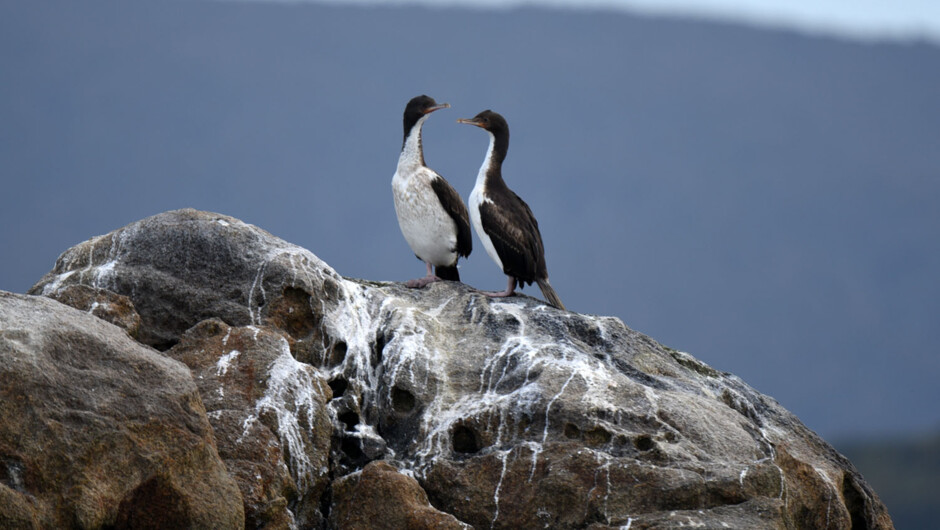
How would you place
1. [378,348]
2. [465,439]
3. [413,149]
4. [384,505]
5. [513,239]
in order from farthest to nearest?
[413,149] → [513,239] → [378,348] → [465,439] → [384,505]

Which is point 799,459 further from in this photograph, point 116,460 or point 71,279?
point 71,279

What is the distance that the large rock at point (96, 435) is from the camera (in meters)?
7.60

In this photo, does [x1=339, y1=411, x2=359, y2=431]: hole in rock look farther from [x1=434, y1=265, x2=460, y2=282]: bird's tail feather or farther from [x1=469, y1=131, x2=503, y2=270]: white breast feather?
[x1=434, y1=265, x2=460, y2=282]: bird's tail feather

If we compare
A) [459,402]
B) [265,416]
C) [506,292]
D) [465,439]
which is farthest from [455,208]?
[265,416]

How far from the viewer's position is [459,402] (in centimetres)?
1030

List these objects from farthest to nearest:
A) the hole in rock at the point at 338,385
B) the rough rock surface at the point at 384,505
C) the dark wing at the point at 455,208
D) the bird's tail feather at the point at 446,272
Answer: the bird's tail feather at the point at 446,272
the dark wing at the point at 455,208
the hole in rock at the point at 338,385
the rough rock surface at the point at 384,505

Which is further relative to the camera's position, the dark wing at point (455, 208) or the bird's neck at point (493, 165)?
the dark wing at point (455, 208)

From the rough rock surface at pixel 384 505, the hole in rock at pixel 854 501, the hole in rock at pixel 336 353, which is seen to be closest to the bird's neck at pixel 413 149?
the hole in rock at pixel 336 353

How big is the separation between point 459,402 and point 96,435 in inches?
136

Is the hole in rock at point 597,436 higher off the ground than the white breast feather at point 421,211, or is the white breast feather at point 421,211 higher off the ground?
the white breast feather at point 421,211

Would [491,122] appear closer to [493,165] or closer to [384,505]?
[493,165]

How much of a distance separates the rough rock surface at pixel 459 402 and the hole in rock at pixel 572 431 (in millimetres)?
14

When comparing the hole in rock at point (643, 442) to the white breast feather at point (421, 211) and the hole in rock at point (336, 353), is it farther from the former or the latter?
the white breast feather at point (421, 211)

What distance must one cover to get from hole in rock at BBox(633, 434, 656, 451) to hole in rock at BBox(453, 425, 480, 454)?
1360 mm
